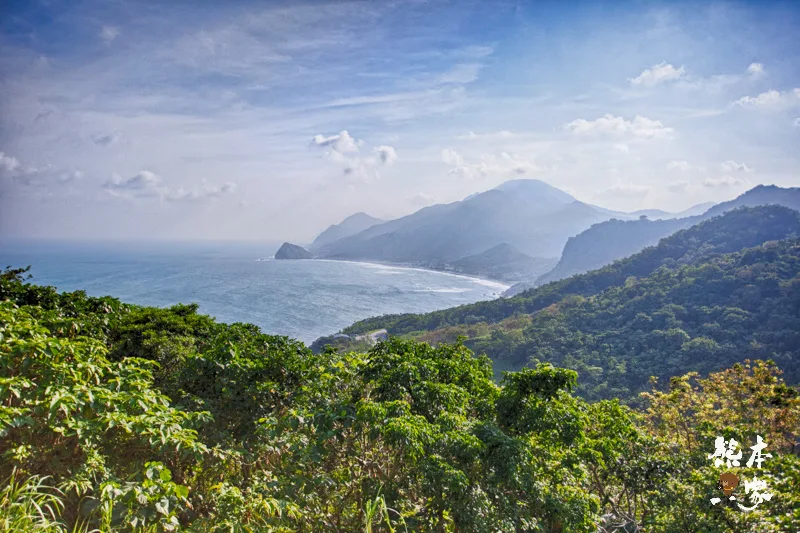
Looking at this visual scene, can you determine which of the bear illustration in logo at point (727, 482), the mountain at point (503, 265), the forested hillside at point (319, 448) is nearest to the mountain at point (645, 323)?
the bear illustration in logo at point (727, 482)

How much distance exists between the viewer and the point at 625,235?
5551 inches

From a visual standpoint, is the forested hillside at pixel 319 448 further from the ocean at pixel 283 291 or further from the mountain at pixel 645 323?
the ocean at pixel 283 291

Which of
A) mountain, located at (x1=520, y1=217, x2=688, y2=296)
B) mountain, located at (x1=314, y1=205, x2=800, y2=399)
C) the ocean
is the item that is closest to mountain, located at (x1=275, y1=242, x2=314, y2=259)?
the ocean

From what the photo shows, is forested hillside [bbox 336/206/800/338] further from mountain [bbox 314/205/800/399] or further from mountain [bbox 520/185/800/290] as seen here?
mountain [bbox 520/185/800/290]

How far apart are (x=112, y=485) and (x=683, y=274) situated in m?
71.0

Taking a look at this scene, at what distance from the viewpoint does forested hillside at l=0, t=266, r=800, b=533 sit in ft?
11.0

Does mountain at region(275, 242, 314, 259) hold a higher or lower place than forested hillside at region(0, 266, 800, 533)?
higher

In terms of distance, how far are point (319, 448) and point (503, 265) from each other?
155594 millimetres

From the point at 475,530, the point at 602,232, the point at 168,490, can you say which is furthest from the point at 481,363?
the point at 602,232

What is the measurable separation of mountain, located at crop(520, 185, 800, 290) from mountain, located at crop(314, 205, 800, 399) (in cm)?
5818

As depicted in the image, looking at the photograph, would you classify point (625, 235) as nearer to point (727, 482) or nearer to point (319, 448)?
point (727, 482)

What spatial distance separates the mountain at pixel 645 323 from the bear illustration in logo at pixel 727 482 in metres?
29.9

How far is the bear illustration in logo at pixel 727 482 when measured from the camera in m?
4.67

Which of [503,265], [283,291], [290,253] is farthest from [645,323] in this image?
[290,253]
